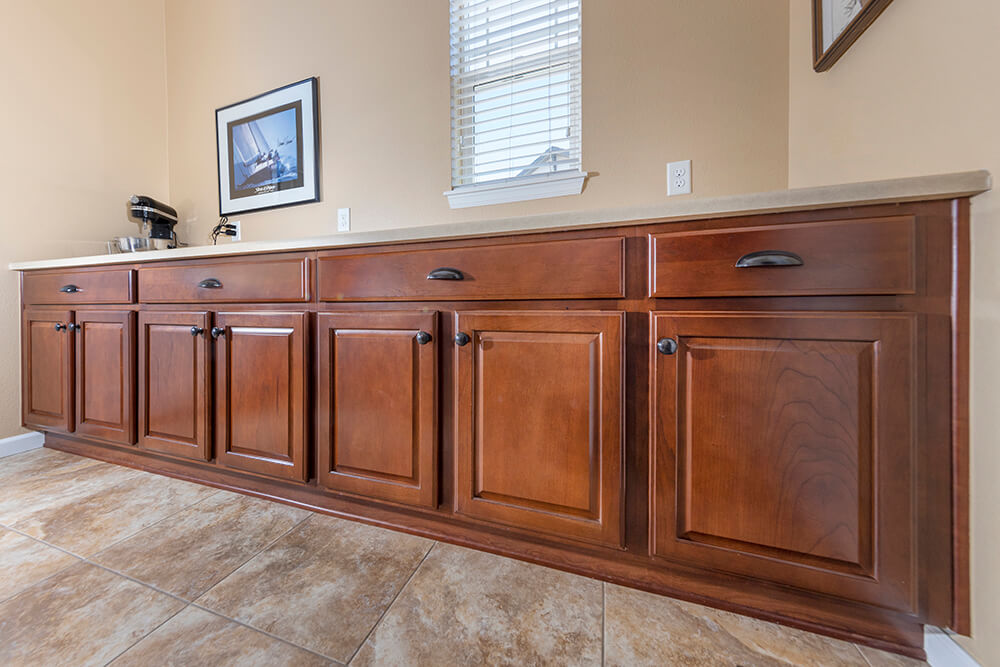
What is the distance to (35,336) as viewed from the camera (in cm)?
175

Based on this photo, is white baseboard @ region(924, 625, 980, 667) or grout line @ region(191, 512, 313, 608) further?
grout line @ region(191, 512, 313, 608)

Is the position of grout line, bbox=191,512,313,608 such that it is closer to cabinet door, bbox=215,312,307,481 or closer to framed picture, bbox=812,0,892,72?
cabinet door, bbox=215,312,307,481

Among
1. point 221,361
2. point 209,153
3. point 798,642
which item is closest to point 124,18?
point 209,153

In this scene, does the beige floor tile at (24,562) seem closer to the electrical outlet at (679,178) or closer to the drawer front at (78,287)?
the drawer front at (78,287)

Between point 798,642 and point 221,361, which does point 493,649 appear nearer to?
point 798,642

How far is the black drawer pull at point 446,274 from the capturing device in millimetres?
998

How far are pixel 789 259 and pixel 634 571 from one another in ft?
2.52

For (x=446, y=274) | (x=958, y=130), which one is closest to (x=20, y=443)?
(x=446, y=274)

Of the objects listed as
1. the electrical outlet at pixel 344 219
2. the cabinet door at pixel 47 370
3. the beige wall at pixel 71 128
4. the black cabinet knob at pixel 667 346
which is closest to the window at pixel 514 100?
the electrical outlet at pixel 344 219

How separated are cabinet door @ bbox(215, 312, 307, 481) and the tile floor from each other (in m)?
0.20

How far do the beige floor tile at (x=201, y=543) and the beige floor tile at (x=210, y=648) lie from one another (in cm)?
11

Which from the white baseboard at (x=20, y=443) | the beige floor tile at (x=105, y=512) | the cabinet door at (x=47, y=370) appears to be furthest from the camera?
the white baseboard at (x=20, y=443)

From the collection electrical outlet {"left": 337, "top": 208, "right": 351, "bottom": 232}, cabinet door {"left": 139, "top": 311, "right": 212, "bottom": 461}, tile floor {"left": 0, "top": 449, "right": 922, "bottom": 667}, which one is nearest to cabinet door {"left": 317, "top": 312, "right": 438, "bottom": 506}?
tile floor {"left": 0, "top": 449, "right": 922, "bottom": 667}

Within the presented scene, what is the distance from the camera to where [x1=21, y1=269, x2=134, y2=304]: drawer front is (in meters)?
1.49
